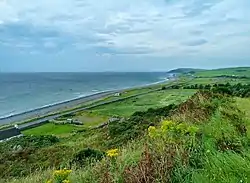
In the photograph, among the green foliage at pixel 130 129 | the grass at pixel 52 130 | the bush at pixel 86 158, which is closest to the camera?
Result: the bush at pixel 86 158

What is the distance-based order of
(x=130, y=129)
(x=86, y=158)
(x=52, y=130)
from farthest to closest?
(x=52, y=130) → (x=130, y=129) → (x=86, y=158)

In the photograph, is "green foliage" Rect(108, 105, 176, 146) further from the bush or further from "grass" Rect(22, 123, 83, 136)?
"grass" Rect(22, 123, 83, 136)

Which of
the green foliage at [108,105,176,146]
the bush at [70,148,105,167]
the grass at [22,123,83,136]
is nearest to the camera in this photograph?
the bush at [70,148,105,167]

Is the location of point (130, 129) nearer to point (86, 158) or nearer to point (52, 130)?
point (86, 158)

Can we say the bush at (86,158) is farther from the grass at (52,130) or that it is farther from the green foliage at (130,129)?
the grass at (52,130)

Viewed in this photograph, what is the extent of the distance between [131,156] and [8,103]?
7721 centimetres

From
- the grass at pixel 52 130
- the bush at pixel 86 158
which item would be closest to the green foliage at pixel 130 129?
the bush at pixel 86 158

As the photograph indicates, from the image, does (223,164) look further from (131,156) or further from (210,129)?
(210,129)

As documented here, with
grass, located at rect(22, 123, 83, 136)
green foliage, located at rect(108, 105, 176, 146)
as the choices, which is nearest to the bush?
green foliage, located at rect(108, 105, 176, 146)

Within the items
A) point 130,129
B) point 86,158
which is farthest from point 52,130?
point 86,158

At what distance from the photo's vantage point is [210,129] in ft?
23.7

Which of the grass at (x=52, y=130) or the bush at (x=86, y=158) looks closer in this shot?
the bush at (x=86, y=158)

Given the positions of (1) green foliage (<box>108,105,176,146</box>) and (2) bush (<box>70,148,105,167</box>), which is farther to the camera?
(1) green foliage (<box>108,105,176,146</box>)

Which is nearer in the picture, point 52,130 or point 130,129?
point 130,129
